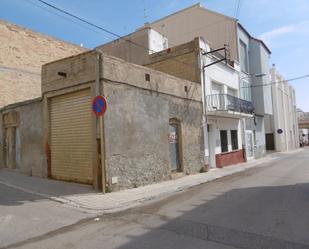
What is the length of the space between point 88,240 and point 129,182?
17.0 feet

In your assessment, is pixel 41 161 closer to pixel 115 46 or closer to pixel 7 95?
pixel 7 95

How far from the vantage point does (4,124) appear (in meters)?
15.3

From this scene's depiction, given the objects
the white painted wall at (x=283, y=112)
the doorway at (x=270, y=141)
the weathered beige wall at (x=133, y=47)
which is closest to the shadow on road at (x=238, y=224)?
the weathered beige wall at (x=133, y=47)

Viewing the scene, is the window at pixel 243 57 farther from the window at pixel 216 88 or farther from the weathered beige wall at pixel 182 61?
the weathered beige wall at pixel 182 61

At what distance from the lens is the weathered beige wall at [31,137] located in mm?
12414

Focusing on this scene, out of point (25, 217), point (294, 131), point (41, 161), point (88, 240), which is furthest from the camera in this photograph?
point (294, 131)

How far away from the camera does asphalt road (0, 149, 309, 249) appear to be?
193 inches

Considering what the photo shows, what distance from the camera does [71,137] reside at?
432 inches

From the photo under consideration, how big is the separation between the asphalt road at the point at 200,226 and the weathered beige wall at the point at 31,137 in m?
6.67

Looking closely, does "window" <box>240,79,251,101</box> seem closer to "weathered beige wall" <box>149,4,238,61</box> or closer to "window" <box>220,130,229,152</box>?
"weathered beige wall" <box>149,4,238,61</box>

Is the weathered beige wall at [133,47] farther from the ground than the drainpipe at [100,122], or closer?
farther from the ground

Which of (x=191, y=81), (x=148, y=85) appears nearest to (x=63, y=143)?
(x=148, y=85)

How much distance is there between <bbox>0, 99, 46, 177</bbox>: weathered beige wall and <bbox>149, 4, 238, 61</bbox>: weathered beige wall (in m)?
14.1

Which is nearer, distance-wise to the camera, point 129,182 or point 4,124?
point 129,182
